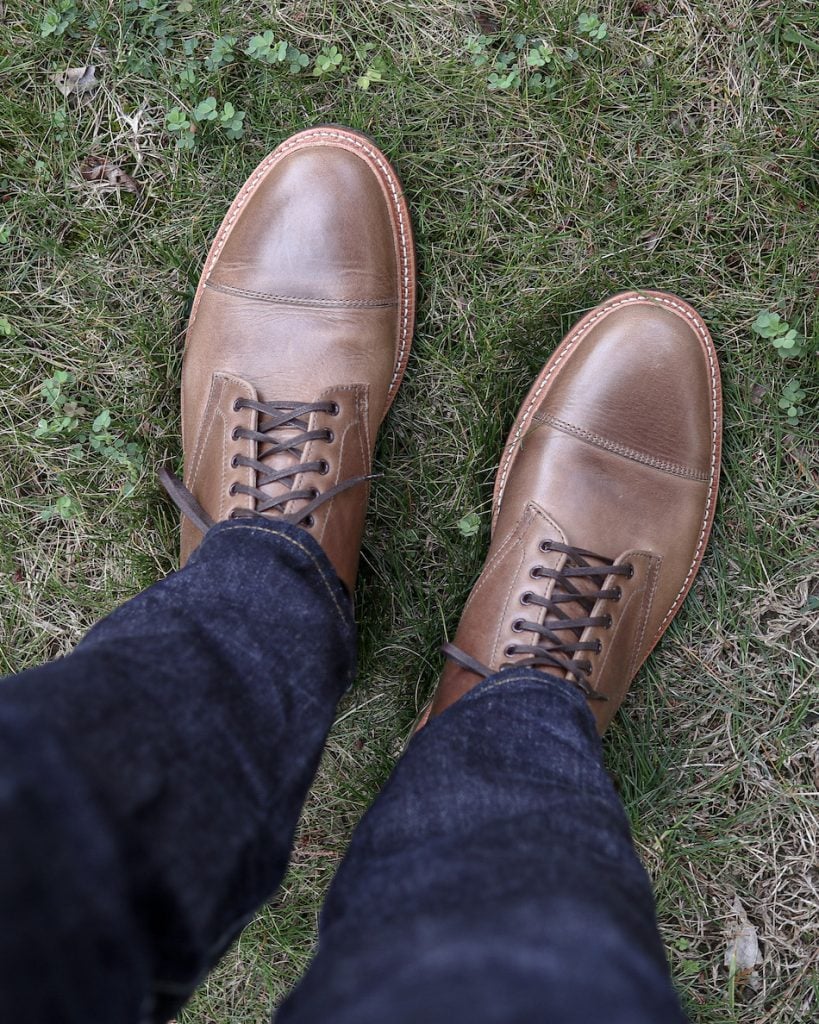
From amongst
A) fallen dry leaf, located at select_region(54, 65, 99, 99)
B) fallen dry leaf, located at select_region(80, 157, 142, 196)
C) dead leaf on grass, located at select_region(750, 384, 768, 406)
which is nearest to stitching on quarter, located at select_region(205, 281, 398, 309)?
fallen dry leaf, located at select_region(80, 157, 142, 196)

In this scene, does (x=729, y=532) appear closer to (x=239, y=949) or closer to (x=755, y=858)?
(x=755, y=858)

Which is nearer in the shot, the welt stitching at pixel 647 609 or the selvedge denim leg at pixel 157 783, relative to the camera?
the selvedge denim leg at pixel 157 783

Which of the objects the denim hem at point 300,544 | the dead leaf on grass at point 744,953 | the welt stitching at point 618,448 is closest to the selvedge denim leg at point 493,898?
the denim hem at point 300,544

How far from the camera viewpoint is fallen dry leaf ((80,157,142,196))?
2.02 m

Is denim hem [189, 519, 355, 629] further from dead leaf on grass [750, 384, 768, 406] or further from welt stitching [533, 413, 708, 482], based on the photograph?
dead leaf on grass [750, 384, 768, 406]

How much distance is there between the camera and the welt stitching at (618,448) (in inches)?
78.2

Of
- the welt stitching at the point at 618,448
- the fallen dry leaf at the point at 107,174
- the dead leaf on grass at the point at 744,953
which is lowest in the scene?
the dead leaf on grass at the point at 744,953

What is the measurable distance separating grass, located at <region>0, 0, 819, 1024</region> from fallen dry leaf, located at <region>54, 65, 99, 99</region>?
2 centimetres

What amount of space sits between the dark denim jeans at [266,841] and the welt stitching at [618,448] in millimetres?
740

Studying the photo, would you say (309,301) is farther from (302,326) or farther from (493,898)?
(493,898)

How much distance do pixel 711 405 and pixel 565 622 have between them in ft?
2.11

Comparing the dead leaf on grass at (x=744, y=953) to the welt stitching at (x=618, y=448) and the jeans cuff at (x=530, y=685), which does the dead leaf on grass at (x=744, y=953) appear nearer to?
the jeans cuff at (x=530, y=685)

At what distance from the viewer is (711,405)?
1.96 m

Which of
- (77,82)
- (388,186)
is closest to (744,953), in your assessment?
(388,186)
